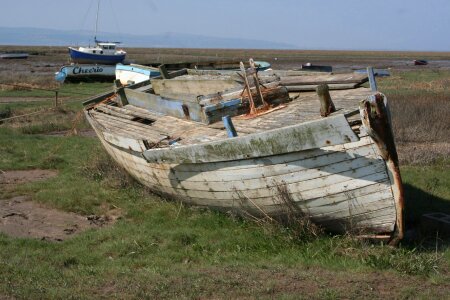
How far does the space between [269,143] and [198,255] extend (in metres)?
1.60

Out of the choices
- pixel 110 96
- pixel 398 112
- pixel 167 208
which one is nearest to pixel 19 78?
pixel 110 96

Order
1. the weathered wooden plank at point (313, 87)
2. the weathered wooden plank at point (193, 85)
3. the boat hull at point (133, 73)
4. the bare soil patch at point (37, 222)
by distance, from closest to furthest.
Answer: the bare soil patch at point (37, 222) → the weathered wooden plank at point (313, 87) → the weathered wooden plank at point (193, 85) → the boat hull at point (133, 73)

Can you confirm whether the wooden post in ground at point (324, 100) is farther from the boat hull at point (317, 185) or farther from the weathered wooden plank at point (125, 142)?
the weathered wooden plank at point (125, 142)

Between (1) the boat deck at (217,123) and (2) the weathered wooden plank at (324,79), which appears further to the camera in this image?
(2) the weathered wooden plank at (324,79)

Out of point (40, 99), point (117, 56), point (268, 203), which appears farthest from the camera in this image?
point (117, 56)

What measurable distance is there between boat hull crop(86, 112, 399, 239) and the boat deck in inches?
25.2

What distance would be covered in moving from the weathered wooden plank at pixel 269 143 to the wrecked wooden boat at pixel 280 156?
11 mm

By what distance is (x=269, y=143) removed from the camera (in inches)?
236

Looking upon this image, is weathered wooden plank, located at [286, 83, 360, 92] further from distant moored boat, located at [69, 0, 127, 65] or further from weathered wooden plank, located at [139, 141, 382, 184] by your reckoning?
distant moored boat, located at [69, 0, 127, 65]

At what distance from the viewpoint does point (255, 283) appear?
16.8ft

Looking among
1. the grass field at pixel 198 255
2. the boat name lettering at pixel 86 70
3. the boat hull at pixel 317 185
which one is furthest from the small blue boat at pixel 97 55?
the boat hull at pixel 317 185

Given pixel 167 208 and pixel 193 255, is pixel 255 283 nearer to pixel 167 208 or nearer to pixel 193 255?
pixel 193 255

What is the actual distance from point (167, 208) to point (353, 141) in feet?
11.9

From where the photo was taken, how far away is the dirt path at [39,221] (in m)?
7.42
